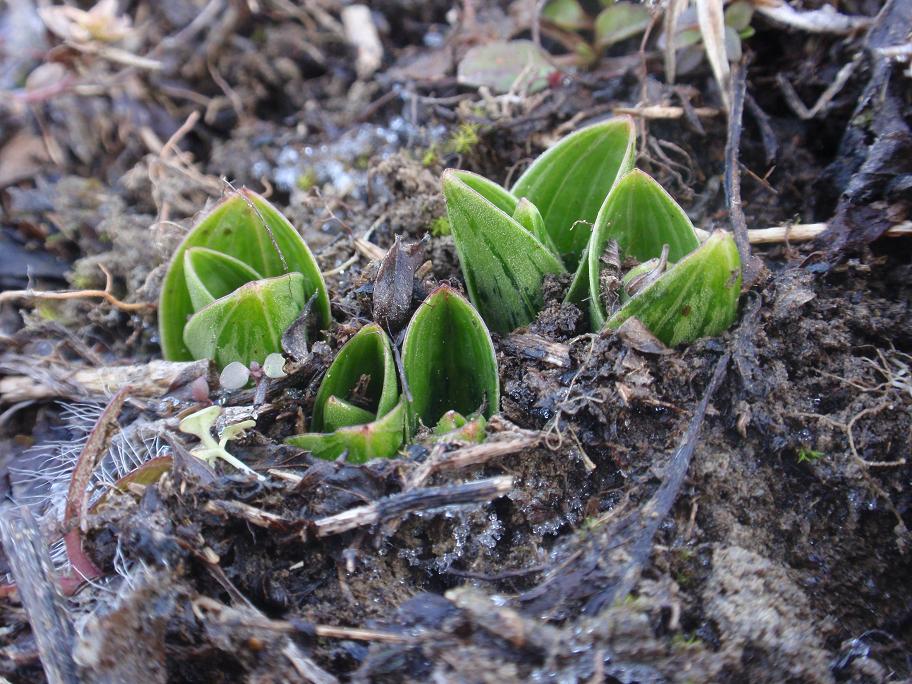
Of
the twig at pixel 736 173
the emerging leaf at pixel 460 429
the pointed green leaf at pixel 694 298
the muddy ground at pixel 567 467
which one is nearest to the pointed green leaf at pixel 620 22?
the muddy ground at pixel 567 467

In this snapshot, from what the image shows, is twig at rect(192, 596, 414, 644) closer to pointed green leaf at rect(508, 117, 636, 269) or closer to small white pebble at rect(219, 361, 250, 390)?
small white pebble at rect(219, 361, 250, 390)

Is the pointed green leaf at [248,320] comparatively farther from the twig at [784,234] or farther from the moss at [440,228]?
the twig at [784,234]

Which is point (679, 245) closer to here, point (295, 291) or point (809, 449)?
point (809, 449)

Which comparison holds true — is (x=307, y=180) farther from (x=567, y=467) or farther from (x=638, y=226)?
(x=567, y=467)

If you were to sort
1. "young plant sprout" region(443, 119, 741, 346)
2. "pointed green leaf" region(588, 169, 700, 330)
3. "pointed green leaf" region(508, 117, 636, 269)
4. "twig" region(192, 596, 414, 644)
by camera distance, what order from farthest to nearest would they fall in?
"pointed green leaf" region(508, 117, 636, 269) → "pointed green leaf" region(588, 169, 700, 330) → "young plant sprout" region(443, 119, 741, 346) → "twig" region(192, 596, 414, 644)

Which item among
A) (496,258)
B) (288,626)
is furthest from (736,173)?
(288,626)

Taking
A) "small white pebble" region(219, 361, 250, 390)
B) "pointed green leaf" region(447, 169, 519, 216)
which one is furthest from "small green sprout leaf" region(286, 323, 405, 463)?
"pointed green leaf" region(447, 169, 519, 216)
